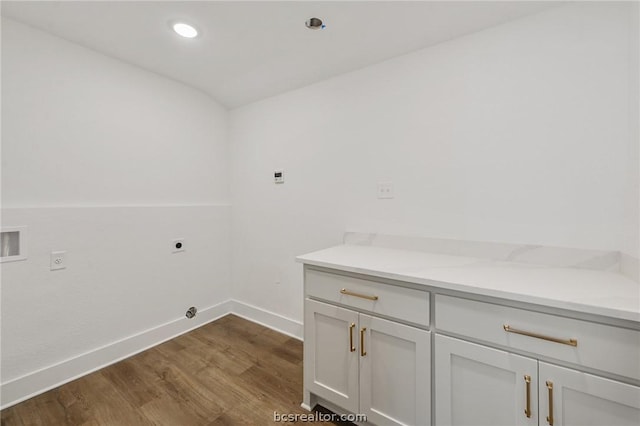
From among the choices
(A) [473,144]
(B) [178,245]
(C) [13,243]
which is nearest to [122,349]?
(B) [178,245]

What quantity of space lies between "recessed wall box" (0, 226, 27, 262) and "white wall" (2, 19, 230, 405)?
0.04 meters

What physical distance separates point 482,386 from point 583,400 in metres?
0.29

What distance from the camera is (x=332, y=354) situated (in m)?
1.37

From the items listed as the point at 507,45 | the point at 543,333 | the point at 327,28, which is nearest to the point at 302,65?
the point at 327,28

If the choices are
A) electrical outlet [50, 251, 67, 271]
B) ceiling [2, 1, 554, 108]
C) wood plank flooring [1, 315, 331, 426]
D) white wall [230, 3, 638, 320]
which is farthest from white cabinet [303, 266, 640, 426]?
electrical outlet [50, 251, 67, 271]

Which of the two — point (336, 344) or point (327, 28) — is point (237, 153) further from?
point (336, 344)

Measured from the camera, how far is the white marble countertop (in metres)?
0.83

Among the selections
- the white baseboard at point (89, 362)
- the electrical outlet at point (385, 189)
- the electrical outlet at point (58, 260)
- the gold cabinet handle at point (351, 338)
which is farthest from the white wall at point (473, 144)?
the electrical outlet at point (58, 260)

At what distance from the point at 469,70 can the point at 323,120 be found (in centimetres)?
102

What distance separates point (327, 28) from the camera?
152 cm

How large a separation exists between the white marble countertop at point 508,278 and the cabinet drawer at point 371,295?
0.06 meters

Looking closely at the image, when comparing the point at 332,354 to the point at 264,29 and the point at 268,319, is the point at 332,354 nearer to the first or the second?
the point at 268,319

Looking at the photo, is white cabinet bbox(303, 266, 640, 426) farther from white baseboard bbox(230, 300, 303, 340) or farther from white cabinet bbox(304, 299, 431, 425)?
white baseboard bbox(230, 300, 303, 340)

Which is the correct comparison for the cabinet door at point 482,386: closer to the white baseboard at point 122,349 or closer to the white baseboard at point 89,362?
the white baseboard at point 122,349
